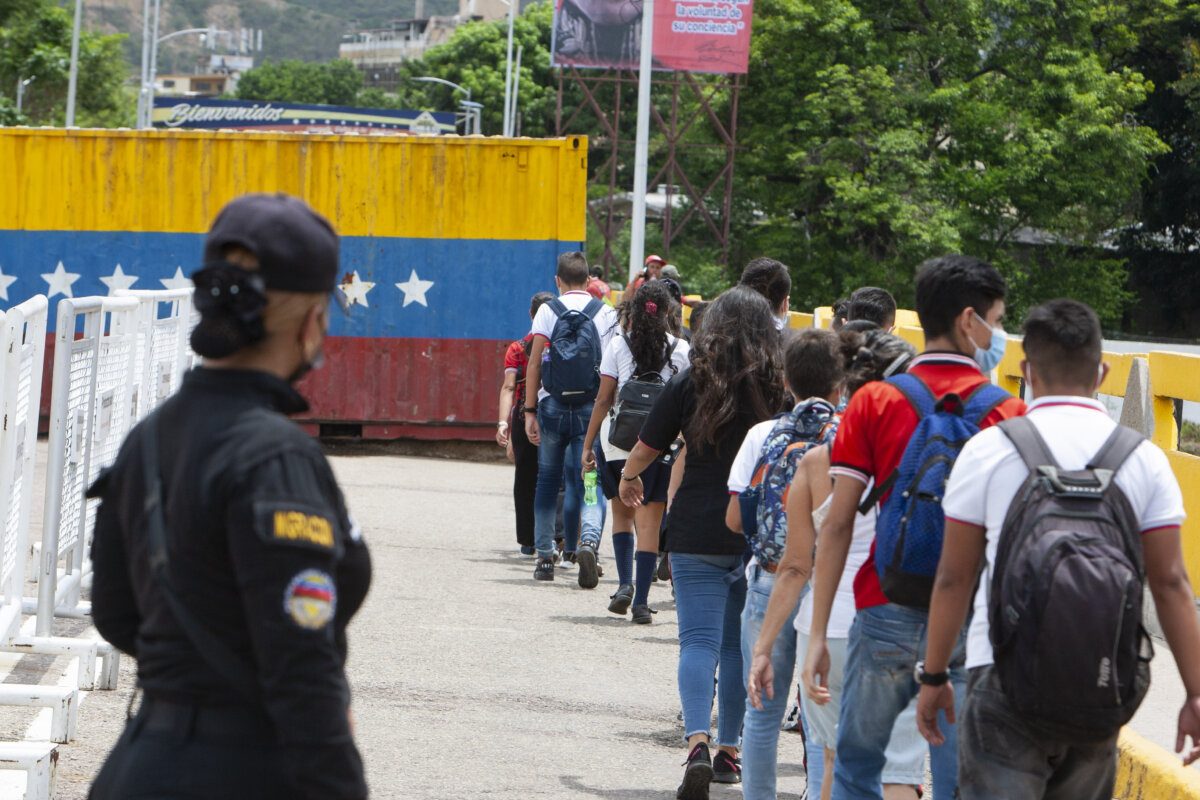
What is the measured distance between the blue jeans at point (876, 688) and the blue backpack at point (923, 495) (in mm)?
109

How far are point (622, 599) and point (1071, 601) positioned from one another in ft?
17.7

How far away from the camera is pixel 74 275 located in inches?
588

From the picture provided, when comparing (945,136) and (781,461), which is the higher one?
(945,136)

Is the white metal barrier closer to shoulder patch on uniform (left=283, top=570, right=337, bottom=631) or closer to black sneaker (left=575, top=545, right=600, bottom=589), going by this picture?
black sneaker (left=575, top=545, right=600, bottom=589)

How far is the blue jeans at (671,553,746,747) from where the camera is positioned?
5.33 meters

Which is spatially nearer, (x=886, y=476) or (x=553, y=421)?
(x=886, y=476)

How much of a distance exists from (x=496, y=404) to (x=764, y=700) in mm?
10945

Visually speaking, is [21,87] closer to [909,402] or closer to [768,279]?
[768,279]

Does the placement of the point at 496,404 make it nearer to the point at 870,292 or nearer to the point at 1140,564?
the point at 870,292

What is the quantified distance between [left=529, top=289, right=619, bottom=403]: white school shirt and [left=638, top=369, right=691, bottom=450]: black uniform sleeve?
3.46 metres

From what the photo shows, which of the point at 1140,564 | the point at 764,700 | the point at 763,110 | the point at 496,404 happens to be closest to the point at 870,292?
the point at 764,700

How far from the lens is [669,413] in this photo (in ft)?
18.3

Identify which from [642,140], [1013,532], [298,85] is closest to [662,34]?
[642,140]

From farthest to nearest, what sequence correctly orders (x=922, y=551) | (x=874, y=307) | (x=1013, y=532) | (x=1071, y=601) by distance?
(x=874, y=307), (x=922, y=551), (x=1013, y=532), (x=1071, y=601)
